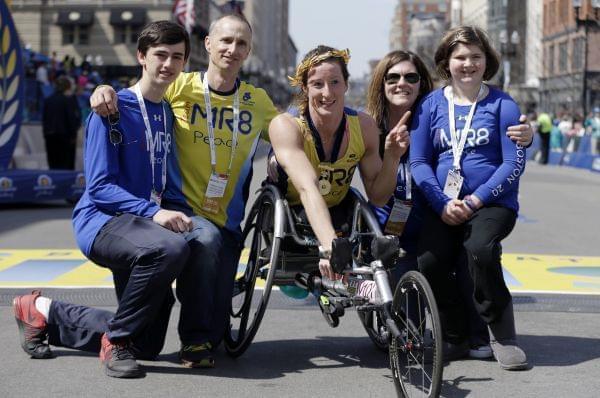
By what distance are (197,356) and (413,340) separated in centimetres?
131

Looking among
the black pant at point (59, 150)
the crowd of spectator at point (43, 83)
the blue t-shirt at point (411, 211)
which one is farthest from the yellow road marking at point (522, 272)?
the crowd of spectator at point (43, 83)

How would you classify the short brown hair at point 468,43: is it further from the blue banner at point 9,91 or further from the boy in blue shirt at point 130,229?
the blue banner at point 9,91

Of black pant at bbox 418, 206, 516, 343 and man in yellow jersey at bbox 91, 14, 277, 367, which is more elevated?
man in yellow jersey at bbox 91, 14, 277, 367

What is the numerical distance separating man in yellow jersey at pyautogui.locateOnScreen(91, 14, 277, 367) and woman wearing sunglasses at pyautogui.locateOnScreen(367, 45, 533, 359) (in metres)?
0.69

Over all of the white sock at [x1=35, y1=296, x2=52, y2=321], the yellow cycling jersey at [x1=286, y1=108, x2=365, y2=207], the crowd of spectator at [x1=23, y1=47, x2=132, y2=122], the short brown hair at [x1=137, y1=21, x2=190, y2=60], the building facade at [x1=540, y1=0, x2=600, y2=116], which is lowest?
the white sock at [x1=35, y1=296, x2=52, y2=321]

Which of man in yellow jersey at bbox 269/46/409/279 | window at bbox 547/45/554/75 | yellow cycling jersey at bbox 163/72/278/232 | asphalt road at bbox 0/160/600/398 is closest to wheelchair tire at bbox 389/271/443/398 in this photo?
asphalt road at bbox 0/160/600/398

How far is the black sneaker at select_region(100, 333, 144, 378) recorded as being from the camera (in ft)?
Answer: 16.9

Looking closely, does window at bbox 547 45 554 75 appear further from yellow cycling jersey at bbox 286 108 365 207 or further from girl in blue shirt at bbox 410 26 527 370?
yellow cycling jersey at bbox 286 108 365 207

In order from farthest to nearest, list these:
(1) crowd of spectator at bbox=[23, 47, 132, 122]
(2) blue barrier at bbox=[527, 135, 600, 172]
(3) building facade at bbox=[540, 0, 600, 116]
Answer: (3) building facade at bbox=[540, 0, 600, 116] < (2) blue barrier at bbox=[527, 135, 600, 172] < (1) crowd of spectator at bbox=[23, 47, 132, 122]

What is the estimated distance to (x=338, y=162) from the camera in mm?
5387

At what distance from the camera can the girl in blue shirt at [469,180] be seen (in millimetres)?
5473

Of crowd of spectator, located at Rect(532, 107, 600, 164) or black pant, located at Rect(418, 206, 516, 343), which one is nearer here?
black pant, located at Rect(418, 206, 516, 343)

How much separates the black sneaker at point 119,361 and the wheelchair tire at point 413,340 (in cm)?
133

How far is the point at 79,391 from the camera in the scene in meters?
4.89
